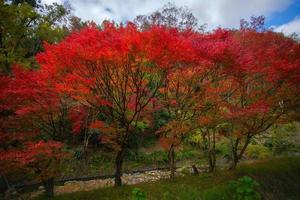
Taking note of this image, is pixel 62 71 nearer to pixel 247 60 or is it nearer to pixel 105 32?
pixel 105 32

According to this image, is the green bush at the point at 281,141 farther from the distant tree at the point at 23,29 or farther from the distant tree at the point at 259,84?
the distant tree at the point at 23,29

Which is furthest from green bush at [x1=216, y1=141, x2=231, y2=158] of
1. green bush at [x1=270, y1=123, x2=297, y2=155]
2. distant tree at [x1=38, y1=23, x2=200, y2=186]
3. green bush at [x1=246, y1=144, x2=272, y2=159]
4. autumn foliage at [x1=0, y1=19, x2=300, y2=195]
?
distant tree at [x1=38, y1=23, x2=200, y2=186]

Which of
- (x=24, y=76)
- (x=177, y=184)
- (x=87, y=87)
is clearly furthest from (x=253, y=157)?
(x=24, y=76)

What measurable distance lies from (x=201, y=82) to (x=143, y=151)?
13.7 m

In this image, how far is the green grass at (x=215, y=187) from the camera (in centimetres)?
1112

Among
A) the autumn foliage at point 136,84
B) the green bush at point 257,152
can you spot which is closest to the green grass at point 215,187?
the autumn foliage at point 136,84

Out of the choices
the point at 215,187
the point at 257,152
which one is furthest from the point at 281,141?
the point at 215,187

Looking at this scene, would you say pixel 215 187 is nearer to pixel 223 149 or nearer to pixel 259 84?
pixel 259 84

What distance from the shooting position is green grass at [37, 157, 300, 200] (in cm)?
1112

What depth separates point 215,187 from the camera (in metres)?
11.6

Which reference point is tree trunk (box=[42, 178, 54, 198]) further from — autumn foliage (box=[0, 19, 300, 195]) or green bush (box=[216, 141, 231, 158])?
green bush (box=[216, 141, 231, 158])

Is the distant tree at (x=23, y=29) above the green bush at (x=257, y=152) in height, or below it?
above

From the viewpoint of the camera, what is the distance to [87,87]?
10734 millimetres

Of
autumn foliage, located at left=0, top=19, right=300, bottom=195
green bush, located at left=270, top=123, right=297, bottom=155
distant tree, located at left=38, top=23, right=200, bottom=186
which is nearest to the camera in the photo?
distant tree, located at left=38, top=23, right=200, bottom=186
